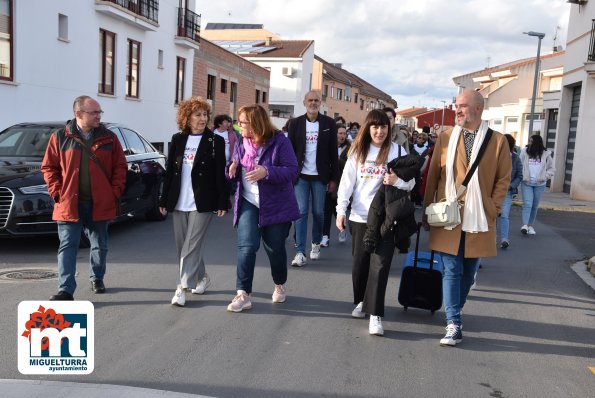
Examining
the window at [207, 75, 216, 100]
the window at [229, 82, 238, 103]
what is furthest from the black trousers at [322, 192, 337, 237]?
the window at [229, 82, 238, 103]

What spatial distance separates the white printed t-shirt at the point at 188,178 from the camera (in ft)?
17.7

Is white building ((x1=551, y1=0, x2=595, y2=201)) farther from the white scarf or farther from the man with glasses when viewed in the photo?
the man with glasses

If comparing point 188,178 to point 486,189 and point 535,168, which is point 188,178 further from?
point 535,168

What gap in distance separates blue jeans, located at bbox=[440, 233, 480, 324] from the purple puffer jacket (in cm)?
144

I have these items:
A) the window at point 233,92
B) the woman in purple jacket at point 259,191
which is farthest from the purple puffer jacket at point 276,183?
the window at point 233,92

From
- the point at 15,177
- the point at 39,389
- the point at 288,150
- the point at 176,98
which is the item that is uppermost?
the point at 176,98

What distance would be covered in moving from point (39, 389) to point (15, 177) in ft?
14.0

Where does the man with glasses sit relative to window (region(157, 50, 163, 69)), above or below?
below

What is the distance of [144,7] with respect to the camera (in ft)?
71.3

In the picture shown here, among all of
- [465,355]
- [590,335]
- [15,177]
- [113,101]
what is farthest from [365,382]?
[113,101]

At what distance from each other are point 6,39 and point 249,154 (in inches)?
453

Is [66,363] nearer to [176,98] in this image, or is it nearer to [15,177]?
[15,177]

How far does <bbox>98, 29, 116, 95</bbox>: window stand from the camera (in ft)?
63.1

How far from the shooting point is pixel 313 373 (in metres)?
4.05
